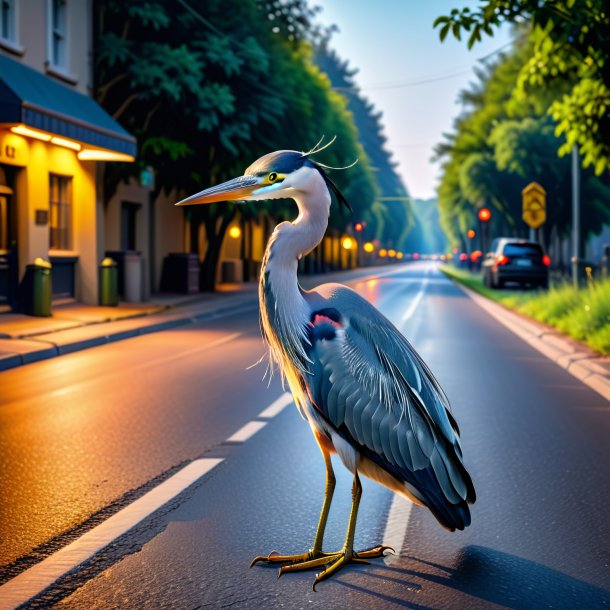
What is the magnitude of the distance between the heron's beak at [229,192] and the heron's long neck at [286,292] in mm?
195

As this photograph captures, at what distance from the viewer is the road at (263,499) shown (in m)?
4.10

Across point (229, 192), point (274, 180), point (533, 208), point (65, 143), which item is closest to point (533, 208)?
point (533, 208)

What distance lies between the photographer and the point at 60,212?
22031 mm

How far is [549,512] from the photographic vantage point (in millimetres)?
5453

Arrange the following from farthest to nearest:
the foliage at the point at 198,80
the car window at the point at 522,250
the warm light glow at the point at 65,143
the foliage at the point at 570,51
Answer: the car window at the point at 522,250 < the foliage at the point at 198,80 < the warm light glow at the point at 65,143 < the foliage at the point at 570,51

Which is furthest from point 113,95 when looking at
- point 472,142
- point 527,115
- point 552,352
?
point 472,142

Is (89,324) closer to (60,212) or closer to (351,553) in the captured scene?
(60,212)

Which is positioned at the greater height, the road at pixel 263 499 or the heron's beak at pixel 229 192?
the heron's beak at pixel 229 192

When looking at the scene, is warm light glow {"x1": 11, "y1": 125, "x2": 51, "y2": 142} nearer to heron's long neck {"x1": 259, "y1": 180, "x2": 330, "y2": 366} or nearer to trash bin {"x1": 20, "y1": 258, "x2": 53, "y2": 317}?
trash bin {"x1": 20, "y1": 258, "x2": 53, "y2": 317}

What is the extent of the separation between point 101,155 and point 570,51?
12.4 meters

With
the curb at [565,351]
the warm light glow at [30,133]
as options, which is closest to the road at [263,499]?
the curb at [565,351]

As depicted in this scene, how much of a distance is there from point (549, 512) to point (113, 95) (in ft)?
70.6

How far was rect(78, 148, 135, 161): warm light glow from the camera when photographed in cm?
2144

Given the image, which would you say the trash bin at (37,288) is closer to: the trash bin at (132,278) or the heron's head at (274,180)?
the trash bin at (132,278)
